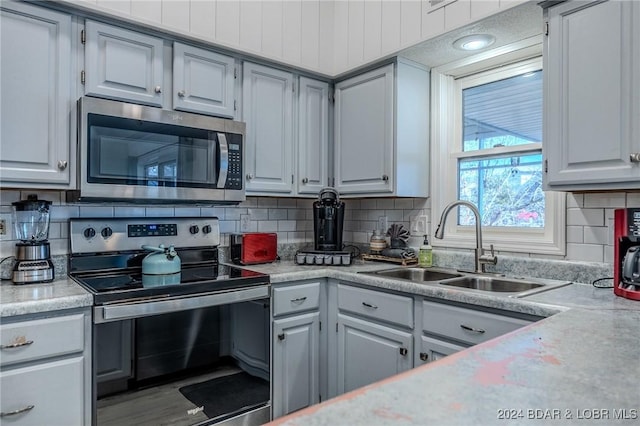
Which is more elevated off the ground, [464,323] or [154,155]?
[154,155]

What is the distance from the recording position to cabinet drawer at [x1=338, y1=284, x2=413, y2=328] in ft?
6.41

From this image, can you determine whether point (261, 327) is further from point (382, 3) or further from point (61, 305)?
point (382, 3)

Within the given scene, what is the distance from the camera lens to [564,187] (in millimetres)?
1750

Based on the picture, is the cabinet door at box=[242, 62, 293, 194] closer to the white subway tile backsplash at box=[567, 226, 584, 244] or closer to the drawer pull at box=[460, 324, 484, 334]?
the drawer pull at box=[460, 324, 484, 334]

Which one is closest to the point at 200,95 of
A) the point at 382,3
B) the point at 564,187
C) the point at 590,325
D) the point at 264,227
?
the point at 264,227

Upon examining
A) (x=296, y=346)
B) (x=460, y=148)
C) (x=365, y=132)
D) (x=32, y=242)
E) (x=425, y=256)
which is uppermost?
(x=365, y=132)

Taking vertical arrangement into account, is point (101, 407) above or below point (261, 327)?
below

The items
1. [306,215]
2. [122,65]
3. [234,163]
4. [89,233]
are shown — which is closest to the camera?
[122,65]

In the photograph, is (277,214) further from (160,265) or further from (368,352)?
(368,352)

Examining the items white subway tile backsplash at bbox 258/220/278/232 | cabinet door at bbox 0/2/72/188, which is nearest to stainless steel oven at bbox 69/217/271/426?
cabinet door at bbox 0/2/72/188

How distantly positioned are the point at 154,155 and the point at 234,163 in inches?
17.0

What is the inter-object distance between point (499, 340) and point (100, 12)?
6.83ft

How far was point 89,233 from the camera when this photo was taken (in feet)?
6.91

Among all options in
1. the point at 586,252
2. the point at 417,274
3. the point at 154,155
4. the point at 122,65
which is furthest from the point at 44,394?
the point at 586,252
